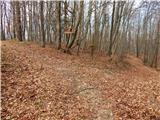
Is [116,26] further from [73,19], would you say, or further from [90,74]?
[90,74]

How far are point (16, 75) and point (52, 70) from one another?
84.2 inches

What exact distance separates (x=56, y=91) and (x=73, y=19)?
10588mm

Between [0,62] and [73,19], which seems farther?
[73,19]

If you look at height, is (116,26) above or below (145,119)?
above

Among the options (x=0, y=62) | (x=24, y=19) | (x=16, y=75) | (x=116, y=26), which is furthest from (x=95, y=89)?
(x=24, y=19)

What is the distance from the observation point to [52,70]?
10.5 meters

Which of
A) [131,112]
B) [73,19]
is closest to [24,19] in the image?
[73,19]

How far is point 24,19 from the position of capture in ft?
92.4

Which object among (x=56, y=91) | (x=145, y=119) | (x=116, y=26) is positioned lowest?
(x=145, y=119)

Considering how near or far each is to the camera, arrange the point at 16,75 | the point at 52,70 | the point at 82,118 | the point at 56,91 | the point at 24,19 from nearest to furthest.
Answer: the point at 82,118 → the point at 56,91 → the point at 16,75 → the point at 52,70 → the point at 24,19

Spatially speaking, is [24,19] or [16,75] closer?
[16,75]

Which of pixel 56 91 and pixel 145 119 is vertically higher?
pixel 56 91

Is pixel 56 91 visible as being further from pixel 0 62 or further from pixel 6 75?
pixel 0 62

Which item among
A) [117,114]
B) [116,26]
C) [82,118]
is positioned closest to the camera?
[82,118]
